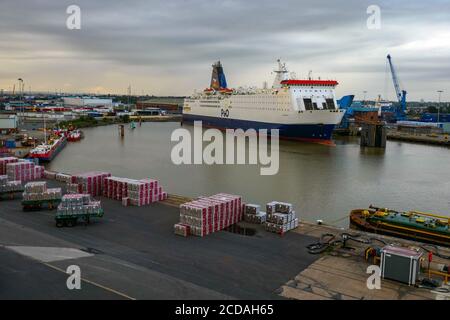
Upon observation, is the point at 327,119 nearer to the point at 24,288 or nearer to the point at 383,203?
the point at 383,203

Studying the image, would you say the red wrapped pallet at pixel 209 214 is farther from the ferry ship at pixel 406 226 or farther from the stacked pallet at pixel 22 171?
the stacked pallet at pixel 22 171

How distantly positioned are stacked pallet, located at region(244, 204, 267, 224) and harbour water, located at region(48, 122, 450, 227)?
12.7ft

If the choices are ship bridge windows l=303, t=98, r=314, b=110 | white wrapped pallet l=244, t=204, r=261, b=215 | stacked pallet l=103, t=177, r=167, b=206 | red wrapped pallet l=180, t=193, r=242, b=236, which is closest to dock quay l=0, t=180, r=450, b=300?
red wrapped pallet l=180, t=193, r=242, b=236

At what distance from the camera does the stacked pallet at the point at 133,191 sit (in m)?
14.1

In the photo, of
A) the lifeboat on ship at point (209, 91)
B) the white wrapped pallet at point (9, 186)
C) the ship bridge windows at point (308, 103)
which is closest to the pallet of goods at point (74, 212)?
the white wrapped pallet at point (9, 186)

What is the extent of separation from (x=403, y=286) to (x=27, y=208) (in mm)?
11334

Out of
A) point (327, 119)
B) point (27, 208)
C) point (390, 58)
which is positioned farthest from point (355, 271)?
point (390, 58)

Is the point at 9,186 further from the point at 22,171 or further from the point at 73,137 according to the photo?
the point at 73,137

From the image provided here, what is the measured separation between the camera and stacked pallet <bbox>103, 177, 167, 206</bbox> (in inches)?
557

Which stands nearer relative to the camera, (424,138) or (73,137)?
(73,137)

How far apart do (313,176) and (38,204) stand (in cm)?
1583

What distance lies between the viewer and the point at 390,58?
273 ft

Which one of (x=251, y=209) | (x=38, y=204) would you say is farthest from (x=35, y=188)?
(x=251, y=209)

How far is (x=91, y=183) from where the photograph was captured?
15.4 metres
